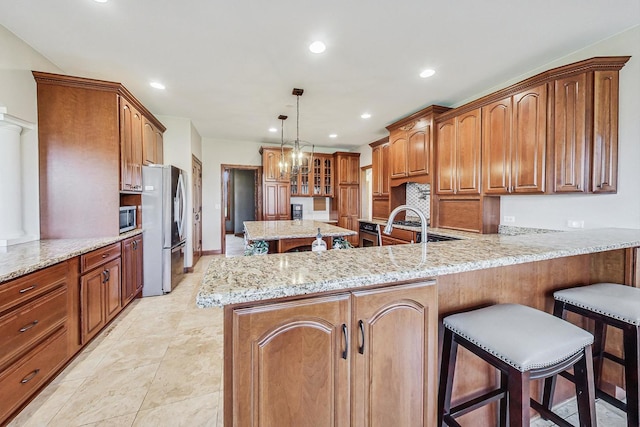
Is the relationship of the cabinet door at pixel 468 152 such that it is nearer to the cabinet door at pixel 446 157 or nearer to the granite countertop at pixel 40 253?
the cabinet door at pixel 446 157

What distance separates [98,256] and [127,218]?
88 cm

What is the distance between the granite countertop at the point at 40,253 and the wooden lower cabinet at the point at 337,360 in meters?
1.60

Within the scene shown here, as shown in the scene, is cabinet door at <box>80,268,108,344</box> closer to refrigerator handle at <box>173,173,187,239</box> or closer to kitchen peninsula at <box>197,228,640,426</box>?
refrigerator handle at <box>173,173,187,239</box>

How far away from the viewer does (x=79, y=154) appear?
8.91 ft

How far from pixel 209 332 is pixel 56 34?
291cm

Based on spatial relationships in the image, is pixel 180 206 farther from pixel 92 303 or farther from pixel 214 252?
pixel 214 252

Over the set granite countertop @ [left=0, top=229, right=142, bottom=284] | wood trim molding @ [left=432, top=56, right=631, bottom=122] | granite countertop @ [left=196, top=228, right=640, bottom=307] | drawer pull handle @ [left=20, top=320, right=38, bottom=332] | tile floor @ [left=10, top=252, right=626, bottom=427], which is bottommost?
tile floor @ [left=10, top=252, right=626, bottom=427]

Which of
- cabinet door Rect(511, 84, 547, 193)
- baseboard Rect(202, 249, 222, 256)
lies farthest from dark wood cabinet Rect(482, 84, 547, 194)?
baseboard Rect(202, 249, 222, 256)

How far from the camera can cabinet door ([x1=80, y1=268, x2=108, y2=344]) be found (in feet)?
7.26

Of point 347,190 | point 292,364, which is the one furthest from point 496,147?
point 347,190

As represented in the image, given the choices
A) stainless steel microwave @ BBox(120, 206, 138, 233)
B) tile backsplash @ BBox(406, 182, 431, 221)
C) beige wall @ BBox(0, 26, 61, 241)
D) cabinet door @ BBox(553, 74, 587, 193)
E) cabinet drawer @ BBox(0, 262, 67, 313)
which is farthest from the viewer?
tile backsplash @ BBox(406, 182, 431, 221)

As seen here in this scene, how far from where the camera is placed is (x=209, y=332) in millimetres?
2602

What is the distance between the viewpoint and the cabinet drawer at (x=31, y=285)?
1.47 meters

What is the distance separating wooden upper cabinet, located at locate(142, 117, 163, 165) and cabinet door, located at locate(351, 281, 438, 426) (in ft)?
12.3
